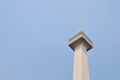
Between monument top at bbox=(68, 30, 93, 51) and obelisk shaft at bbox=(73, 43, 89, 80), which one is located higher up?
monument top at bbox=(68, 30, 93, 51)

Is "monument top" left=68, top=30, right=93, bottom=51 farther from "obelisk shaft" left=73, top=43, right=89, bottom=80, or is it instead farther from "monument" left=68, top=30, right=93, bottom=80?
"obelisk shaft" left=73, top=43, right=89, bottom=80

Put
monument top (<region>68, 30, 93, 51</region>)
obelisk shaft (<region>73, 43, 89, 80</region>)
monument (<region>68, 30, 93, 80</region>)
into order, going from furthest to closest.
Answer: monument top (<region>68, 30, 93, 51</region>) → monument (<region>68, 30, 93, 80</region>) → obelisk shaft (<region>73, 43, 89, 80</region>)

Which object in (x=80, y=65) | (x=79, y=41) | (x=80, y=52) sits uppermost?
(x=79, y=41)

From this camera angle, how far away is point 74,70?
16.7 meters

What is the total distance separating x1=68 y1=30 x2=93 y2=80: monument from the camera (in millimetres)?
16142

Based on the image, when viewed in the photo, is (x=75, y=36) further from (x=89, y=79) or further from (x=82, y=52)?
(x=89, y=79)

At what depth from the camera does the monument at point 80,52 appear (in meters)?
16.1

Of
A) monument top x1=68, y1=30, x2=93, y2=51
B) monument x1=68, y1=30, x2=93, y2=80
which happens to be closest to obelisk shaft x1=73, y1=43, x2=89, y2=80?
monument x1=68, y1=30, x2=93, y2=80

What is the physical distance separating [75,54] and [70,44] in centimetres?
95

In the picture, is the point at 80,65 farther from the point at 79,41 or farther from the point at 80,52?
the point at 79,41

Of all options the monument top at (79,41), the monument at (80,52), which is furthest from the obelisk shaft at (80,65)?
the monument top at (79,41)

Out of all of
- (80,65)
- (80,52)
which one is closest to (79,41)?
(80,52)

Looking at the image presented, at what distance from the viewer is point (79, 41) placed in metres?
18.7

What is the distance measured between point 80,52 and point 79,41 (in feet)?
3.60
